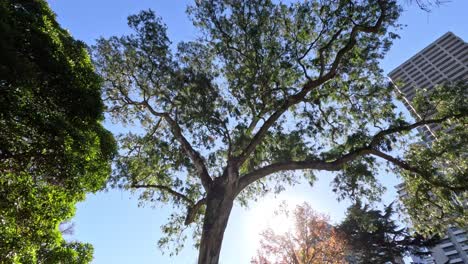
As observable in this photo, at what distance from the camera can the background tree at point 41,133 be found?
4.36 metres

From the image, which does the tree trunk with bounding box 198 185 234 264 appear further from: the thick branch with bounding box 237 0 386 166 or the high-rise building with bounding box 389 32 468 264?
the high-rise building with bounding box 389 32 468 264

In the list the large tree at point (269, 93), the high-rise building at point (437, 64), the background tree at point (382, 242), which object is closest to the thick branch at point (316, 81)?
the large tree at point (269, 93)

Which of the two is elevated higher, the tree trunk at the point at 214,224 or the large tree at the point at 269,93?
the large tree at the point at 269,93

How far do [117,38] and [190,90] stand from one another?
4.11m

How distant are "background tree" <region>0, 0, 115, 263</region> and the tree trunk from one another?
3.85 meters

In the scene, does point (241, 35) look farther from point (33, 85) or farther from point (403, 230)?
point (403, 230)

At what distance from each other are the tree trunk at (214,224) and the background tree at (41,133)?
3.85m

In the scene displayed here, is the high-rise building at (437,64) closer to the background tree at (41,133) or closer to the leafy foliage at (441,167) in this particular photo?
the leafy foliage at (441,167)

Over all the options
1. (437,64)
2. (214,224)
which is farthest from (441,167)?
→ (437,64)

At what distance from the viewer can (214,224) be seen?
8.77 m

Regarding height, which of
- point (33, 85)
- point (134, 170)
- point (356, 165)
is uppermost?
point (134, 170)

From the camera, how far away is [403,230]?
2616cm

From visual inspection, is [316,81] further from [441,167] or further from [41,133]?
[41,133]

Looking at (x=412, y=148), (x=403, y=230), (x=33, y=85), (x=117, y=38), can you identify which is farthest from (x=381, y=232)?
(x=33, y=85)
